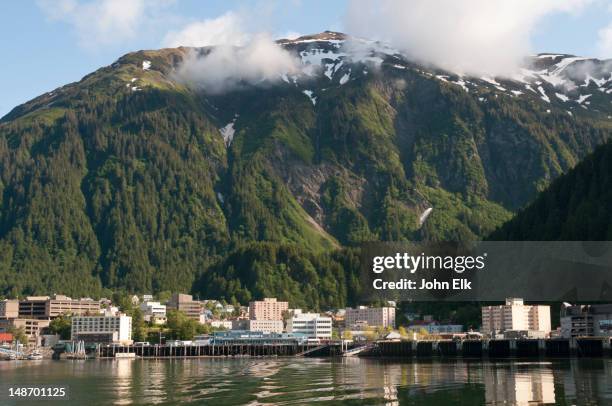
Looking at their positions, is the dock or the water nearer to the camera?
the water

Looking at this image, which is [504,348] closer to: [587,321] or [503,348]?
[503,348]

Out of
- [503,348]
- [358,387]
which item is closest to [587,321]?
[503,348]

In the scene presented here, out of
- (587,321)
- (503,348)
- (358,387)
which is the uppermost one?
(587,321)

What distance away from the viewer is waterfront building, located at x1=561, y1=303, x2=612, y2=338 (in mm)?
171125

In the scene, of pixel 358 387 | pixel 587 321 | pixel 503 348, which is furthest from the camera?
pixel 587 321

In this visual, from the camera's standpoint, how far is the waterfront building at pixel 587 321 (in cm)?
17112

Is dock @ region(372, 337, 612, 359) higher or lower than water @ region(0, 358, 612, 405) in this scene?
higher

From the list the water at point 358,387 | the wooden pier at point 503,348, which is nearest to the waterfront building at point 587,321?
the wooden pier at point 503,348

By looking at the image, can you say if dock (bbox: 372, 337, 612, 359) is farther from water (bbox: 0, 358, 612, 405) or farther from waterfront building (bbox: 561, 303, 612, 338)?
water (bbox: 0, 358, 612, 405)

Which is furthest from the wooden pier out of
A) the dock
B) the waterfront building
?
the waterfront building

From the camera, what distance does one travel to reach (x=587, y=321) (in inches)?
6934

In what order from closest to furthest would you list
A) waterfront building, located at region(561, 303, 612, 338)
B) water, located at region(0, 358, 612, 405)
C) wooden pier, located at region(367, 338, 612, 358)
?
water, located at region(0, 358, 612, 405) < wooden pier, located at region(367, 338, 612, 358) < waterfront building, located at region(561, 303, 612, 338)

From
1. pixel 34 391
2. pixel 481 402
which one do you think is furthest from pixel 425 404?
pixel 34 391

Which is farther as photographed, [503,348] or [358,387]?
[503,348]
